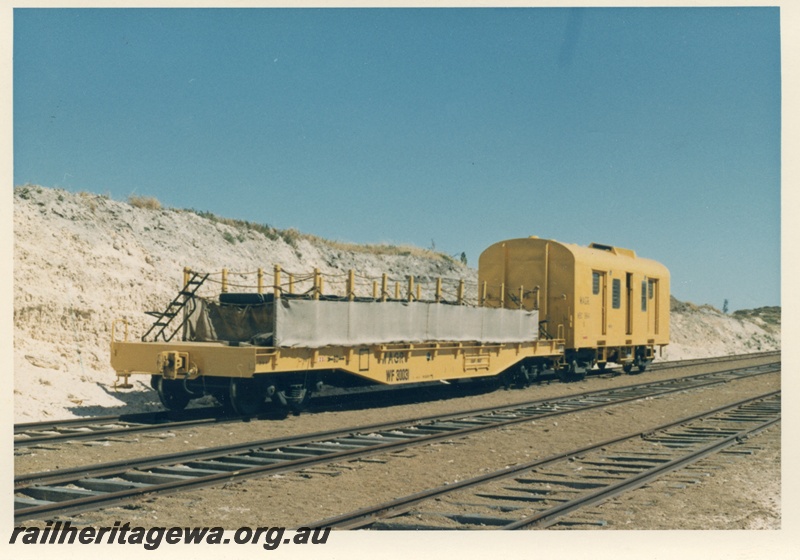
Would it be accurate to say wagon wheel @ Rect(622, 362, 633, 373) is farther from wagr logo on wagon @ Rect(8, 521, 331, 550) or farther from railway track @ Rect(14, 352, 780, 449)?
wagr logo on wagon @ Rect(8, 521, 331, 550)

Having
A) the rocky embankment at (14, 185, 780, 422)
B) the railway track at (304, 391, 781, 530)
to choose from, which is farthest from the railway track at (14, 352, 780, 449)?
the railway track at (304, 391, 781, 530)

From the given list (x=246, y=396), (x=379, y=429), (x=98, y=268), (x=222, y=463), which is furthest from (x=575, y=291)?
(x=222, y=463)

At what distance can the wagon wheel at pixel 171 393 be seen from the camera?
Answer: 13875 millimetres

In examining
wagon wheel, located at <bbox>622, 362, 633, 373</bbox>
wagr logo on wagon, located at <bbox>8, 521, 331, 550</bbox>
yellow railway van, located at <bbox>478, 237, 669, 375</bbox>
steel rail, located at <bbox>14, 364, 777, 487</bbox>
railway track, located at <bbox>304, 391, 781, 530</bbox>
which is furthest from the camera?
wagon wheel, located at <bbox>622, 362, 633, 373</bbox>

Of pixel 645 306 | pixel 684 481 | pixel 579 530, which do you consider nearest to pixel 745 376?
pixel 645 306

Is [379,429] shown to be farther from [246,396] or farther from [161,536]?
[161,536]

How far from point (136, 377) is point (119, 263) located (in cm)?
A: 774

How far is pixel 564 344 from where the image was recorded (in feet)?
70.1

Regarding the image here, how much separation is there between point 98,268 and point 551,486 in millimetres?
17033

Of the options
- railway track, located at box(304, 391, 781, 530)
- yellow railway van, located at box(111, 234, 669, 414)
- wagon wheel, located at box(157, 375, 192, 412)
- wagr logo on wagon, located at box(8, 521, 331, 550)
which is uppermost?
yellow railway van, located at box(111, 234, 669, 414)

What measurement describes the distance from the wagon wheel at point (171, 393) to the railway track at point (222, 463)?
11.6 ft

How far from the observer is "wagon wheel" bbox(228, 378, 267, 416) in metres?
13.2

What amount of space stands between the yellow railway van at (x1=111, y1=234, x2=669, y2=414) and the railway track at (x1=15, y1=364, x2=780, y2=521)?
6.04ft

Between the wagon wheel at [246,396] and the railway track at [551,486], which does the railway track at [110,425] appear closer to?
the wagon wheel at [246,396]
